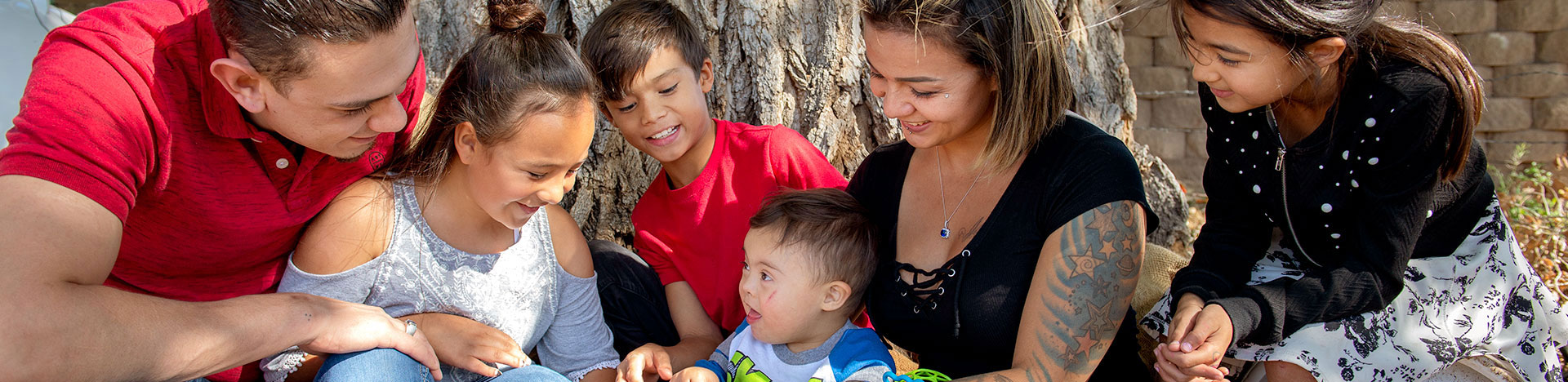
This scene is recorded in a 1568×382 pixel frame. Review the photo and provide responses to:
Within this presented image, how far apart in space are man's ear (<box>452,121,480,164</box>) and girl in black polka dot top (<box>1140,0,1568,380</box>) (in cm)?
153

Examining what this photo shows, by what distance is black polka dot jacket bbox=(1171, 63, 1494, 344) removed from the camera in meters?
1.87

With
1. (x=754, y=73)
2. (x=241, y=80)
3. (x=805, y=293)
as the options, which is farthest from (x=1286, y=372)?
(x=241, y=80)

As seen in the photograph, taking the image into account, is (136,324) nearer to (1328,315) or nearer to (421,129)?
(421,129)

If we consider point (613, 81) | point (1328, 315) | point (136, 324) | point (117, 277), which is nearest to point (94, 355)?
point (136, 324)

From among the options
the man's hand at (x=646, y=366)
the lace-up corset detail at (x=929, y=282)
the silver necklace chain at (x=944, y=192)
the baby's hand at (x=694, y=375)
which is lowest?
the man's hand at (x=646, y=366)

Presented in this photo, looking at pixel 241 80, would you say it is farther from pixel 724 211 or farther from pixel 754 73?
pixel 754 73

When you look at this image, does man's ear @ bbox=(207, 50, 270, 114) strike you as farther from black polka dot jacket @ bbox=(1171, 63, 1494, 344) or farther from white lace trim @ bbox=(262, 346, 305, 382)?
black polka dot jacket @ bbox=(1171, 63, 1494, 344)

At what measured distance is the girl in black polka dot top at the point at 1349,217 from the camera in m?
1.87

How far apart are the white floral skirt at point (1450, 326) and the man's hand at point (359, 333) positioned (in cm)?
175

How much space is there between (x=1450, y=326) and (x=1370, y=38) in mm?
653

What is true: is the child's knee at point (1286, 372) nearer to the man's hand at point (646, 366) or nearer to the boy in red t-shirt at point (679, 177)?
the boy in red t-shirt at point (679, 177)

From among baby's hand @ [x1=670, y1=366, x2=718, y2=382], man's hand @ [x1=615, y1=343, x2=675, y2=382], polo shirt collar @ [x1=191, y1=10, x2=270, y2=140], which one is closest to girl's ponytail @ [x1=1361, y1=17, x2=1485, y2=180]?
baby's hand @ [x1=670, y1=366, x2=718, y2=382]

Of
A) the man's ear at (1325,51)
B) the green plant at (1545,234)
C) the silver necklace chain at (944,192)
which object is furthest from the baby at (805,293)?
the green plant at (1545,234)

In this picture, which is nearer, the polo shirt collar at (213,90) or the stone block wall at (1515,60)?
the polo shirt collar at (213,90)
